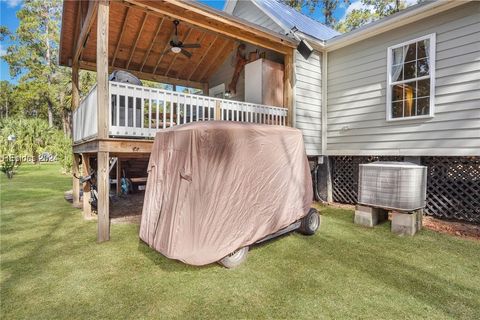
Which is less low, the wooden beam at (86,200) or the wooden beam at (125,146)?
the wooden beam at (125,146)

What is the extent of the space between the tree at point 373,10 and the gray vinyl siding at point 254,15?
11.5 m

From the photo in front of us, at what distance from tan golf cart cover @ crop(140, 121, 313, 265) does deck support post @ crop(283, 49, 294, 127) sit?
306 cm

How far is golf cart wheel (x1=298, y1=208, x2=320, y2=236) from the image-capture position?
15.0ft

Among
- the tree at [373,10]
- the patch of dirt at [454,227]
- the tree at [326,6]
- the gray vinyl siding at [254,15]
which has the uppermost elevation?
the tree at [326,6]

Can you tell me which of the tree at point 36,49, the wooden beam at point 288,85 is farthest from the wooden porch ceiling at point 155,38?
the tree at point 36,49

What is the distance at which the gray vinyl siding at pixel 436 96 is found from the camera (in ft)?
16.4

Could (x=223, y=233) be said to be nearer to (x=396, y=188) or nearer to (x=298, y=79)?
(x=396, y=188)

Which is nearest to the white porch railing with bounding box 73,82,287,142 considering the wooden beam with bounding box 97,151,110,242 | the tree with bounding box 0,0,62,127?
the wooden beam with bounding box 97,151,110,242

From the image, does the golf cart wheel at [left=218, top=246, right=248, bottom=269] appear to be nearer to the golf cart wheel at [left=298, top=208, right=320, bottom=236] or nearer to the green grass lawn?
the green grass lawn

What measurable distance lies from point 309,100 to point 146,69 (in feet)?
17.1

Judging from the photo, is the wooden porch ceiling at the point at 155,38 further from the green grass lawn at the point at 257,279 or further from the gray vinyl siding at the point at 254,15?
the green grass lawn at the point at 257,279

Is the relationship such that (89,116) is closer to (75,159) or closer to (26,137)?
(75,159)

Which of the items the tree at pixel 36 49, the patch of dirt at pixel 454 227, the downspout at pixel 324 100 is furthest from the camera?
the tree at pixel 36 49

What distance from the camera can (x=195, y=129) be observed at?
119 inches
